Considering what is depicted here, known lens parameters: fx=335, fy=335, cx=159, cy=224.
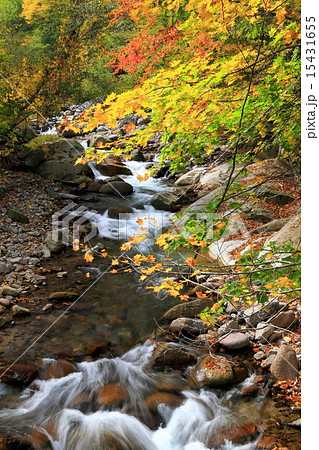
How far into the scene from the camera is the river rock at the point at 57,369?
182 inches

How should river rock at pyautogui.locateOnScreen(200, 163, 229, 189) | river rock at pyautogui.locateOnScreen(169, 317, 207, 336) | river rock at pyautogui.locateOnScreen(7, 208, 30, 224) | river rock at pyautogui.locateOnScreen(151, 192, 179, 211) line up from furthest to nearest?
river rock at pyautogui.locateOnScreen(200, 163, 229, 189), river rock at pyautogui.locateOnScreen(151, 192, 179, 211), river rock at pyautogui.locateOnScreen(7, 208, 30, 224), river rock at pyautogui.locateOnScreen(169, 317, 207, 336)

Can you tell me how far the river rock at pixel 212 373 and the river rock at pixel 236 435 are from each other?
626mm

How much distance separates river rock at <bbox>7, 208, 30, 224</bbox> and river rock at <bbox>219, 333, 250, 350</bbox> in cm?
661

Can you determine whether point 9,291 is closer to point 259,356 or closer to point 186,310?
point 186,310

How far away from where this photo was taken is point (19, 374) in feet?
14.6

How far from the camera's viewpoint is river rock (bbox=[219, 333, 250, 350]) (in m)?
4.89

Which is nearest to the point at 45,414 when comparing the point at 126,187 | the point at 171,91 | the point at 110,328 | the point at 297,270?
the point at 110,328

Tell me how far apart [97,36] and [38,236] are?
6382 mm

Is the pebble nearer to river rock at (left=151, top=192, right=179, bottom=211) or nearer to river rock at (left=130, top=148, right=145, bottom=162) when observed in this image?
river rock at (left=151, top=192, right=179, bottom=211)

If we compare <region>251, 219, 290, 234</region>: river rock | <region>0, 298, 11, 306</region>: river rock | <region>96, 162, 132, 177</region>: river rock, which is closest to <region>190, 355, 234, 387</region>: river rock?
<region>0, 298, 11, 306</region>: river rock

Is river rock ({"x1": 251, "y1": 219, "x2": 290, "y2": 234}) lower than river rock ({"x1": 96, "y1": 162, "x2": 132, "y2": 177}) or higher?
lower

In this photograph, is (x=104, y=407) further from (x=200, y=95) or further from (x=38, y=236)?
(x=38, y=236)

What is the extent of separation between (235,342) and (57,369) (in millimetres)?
2564

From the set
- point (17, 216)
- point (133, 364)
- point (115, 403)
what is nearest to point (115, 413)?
point (115, 403)
